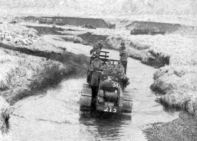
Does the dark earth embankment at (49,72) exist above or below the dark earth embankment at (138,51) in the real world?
below

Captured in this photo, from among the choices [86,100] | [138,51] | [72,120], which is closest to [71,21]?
[138,51]

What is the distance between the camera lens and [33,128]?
13.2 meters

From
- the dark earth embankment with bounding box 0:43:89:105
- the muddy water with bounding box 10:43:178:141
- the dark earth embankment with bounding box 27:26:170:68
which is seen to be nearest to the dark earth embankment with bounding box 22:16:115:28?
the dark earth embankment with bounding box 27:26:170:68

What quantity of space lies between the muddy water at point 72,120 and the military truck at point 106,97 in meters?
0.67

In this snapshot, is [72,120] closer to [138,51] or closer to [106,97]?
[106,97]

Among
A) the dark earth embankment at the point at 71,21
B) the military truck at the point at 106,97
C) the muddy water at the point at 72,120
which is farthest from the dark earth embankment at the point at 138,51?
the dark earth embankment at the point at 71,21

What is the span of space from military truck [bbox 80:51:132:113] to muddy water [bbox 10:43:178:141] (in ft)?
2.19

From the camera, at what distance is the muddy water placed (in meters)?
12.8

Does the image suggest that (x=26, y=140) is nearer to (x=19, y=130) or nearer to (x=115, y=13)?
(x=19, y=130)

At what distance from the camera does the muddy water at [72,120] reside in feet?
42.0

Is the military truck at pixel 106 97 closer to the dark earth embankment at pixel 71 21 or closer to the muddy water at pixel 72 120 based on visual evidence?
the muddy water at pixel 72 120

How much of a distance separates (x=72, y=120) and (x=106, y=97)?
2.06m

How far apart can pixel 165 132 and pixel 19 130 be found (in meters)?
6.43

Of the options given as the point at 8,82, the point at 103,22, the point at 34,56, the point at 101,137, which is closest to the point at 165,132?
the point at 101,137
